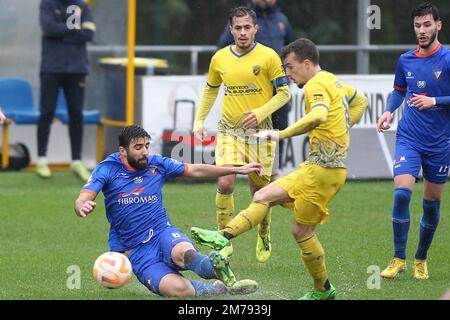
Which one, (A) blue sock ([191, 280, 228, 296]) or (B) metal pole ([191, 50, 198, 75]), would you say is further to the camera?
(B) metal pole ([191, 50, 198, 75])

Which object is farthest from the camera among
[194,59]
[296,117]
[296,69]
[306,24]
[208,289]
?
[306,24]

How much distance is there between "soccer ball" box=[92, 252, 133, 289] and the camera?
7.40m

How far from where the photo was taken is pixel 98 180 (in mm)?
7715

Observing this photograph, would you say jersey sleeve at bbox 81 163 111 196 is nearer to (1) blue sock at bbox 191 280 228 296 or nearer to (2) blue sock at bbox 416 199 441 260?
(1) blue sock at bbox 191 280 228 296

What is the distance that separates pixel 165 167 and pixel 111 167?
0.41m

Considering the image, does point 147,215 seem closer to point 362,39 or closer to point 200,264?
point 200,264

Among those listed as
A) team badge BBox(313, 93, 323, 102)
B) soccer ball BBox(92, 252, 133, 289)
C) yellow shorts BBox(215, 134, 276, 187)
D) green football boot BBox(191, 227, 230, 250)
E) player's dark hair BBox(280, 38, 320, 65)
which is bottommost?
soccer ball BBox(92, 252, 133, 289)

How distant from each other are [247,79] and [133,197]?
2047mm

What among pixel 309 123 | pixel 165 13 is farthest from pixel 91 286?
pixel 165 13

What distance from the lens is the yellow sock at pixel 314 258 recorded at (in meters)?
7.34

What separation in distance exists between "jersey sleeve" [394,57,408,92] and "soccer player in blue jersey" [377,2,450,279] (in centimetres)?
3

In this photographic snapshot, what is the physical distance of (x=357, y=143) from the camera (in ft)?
46.3

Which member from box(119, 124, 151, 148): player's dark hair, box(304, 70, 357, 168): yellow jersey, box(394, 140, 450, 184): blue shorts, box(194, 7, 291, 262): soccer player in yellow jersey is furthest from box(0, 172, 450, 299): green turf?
box(119, 124, 151, 148): player's dark hair

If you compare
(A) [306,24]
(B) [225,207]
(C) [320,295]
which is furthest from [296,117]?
(C) [320,295]
